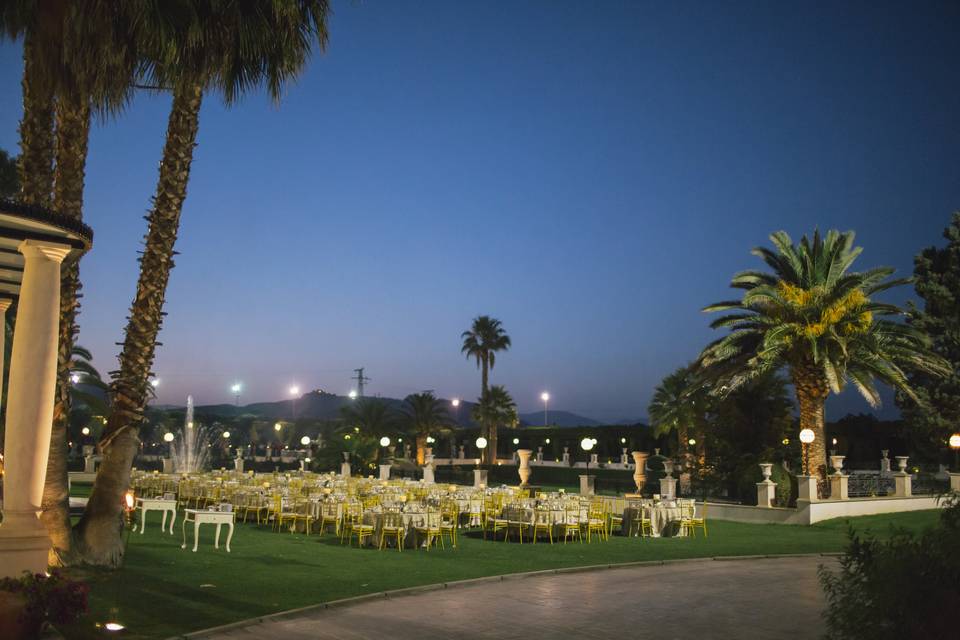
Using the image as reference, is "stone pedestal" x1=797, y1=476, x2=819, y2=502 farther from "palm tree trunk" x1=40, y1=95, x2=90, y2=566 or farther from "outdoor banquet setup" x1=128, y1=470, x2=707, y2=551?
"palm tree trunk" x1=40, y1=95, x2=90, y2=566

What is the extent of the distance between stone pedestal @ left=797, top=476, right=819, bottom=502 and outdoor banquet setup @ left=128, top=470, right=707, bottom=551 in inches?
153

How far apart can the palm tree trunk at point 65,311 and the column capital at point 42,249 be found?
246 cm

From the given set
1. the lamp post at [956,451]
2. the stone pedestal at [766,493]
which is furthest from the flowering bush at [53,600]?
the lamp post at [956,451]

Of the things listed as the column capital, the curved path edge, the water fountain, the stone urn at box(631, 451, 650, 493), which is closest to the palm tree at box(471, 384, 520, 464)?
the water fountain

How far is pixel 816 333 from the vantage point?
2739cm

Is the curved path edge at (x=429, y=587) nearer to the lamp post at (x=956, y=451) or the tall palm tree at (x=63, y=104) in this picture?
the tall palm tree at (x=63, y=104)

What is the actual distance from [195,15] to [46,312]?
4812mm

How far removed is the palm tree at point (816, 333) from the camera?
27.5 metres

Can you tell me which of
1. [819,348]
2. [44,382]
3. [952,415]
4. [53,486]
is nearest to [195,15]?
[44,382]

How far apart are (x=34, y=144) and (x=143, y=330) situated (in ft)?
11.3

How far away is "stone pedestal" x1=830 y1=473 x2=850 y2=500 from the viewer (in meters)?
28.0

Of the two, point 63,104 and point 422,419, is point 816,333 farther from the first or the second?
point 422,419

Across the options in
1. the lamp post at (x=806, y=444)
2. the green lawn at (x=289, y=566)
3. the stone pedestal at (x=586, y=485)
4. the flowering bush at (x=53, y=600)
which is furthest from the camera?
the stone pedestal at (x=586, y=485)

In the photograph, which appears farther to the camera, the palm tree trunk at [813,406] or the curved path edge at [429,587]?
the palm tree trunk at [813,406]
